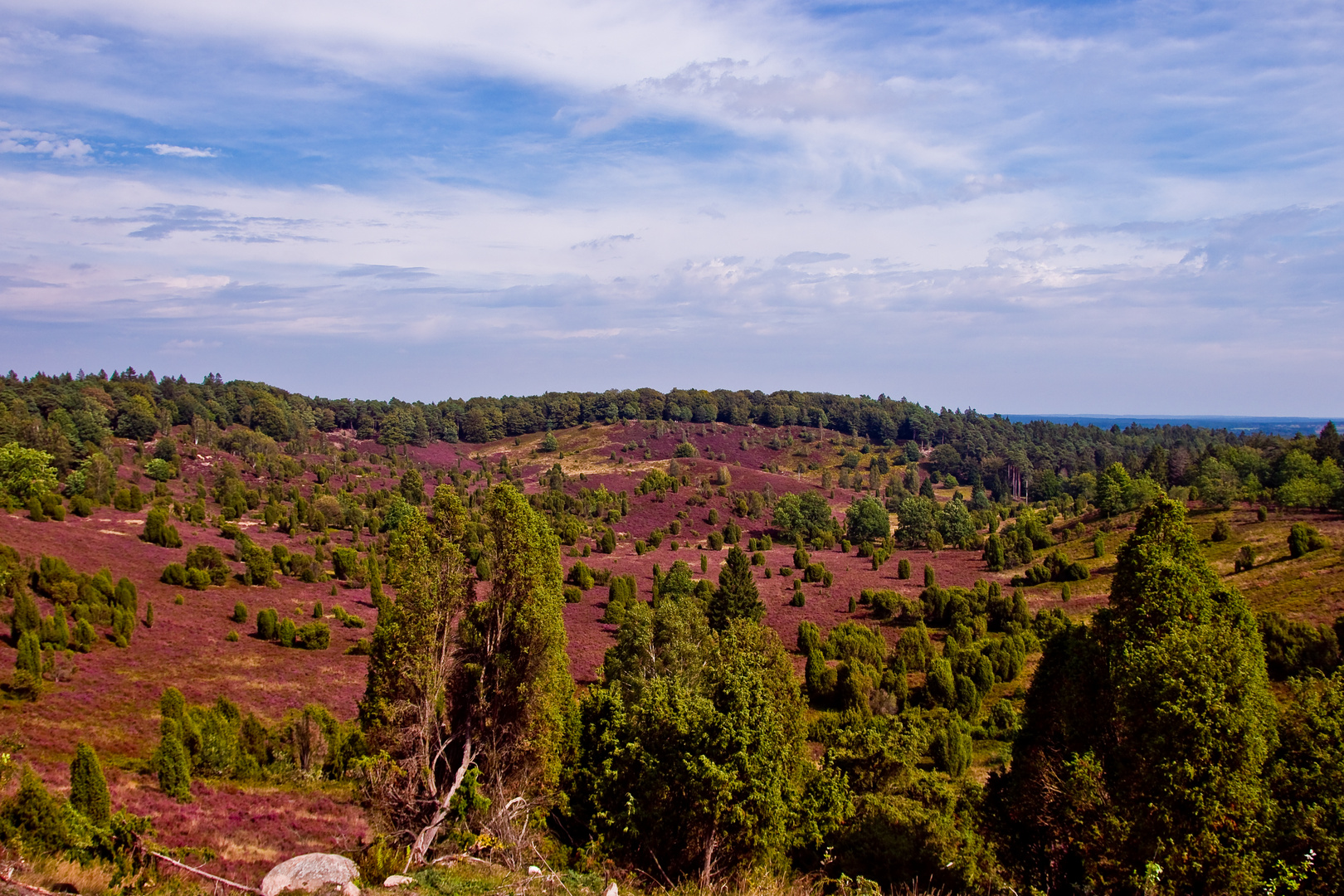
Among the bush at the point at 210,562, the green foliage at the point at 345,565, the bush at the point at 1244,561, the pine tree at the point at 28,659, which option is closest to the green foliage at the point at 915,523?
the bush at the point at 1244,561

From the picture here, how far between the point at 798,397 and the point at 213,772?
164m

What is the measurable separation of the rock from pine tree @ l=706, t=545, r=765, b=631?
32461mm

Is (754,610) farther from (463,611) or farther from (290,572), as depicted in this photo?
(290,572)

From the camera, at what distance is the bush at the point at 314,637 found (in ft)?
129

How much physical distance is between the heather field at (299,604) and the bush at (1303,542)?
978 mm

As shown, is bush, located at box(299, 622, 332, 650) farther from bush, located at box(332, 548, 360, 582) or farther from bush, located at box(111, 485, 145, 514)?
bush, located at box(111, 485, 145, 514)

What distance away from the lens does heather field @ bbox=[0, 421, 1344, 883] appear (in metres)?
18.9

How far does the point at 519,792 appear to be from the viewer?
1413 cm

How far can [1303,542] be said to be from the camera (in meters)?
50.8

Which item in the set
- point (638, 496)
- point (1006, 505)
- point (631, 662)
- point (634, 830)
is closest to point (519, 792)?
point (634, 830)

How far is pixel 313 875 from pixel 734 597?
34.2 m

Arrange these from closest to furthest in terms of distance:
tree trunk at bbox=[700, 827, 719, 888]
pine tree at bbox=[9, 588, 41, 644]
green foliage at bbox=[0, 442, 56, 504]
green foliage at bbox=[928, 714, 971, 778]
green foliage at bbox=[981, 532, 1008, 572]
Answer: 1. tree trunk at bbox=[700, 827, 719, 888]
2. green foliage at bbox=[928, 714, 971, 778]
3. pine tree at bbox=[9, 588, 41, 644]
4. green foliage at bbox=[0, 442, 56, 504]
5. green foliage at bbox=[981, 532, 1008, 572]

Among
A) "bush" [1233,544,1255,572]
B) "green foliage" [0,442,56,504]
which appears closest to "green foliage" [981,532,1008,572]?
"bush" [1233,544,1255,572]

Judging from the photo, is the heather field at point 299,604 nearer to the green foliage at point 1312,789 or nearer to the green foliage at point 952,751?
the green foliage at point 952,751
